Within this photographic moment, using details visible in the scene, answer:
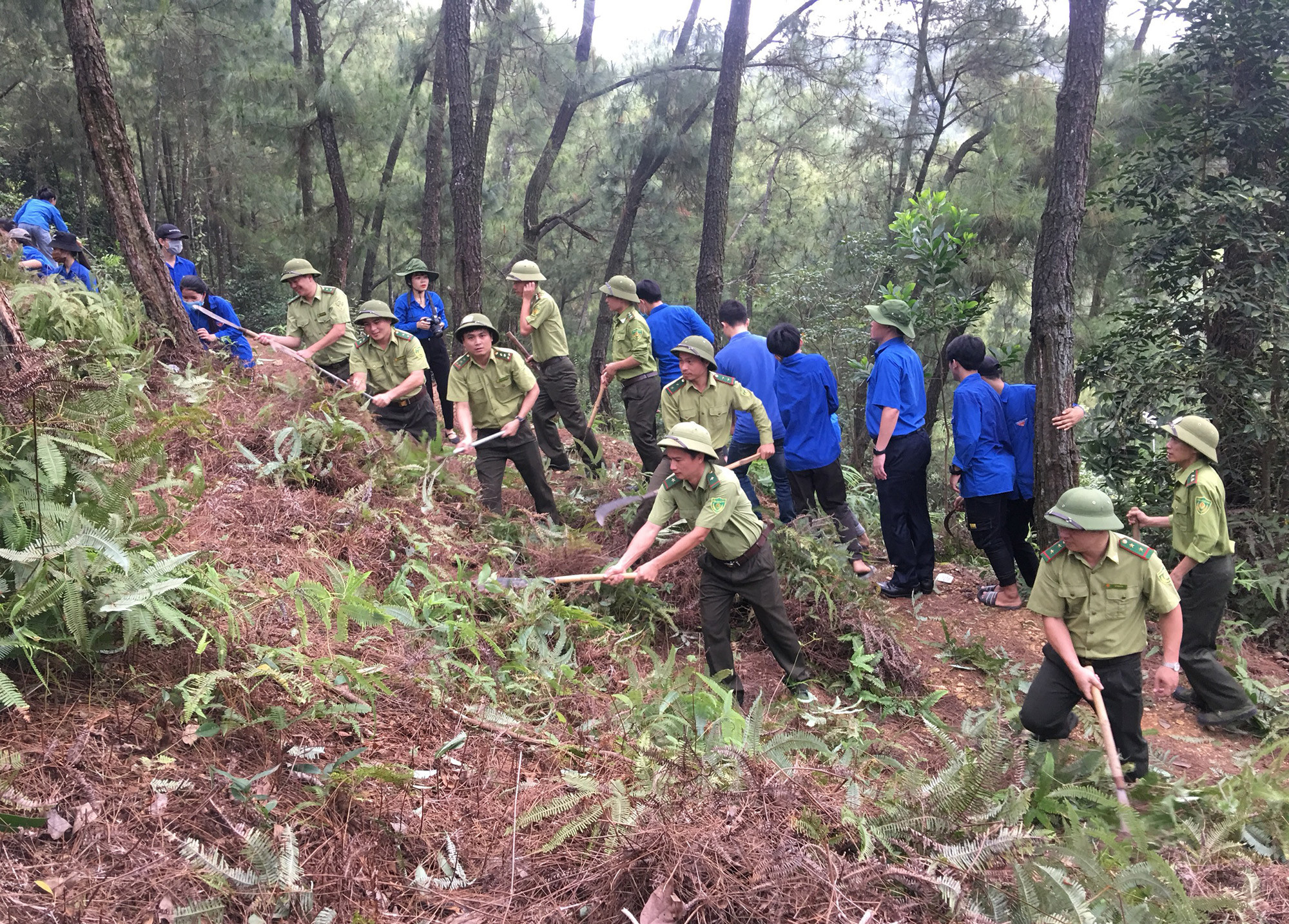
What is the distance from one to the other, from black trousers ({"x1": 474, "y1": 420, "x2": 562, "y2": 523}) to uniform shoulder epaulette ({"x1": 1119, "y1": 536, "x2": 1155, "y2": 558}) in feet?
13.9

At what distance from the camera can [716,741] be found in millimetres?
3414

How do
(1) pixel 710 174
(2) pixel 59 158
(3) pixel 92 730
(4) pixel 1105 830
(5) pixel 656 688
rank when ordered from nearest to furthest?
(3) pixel 92 730 → (4) pixel 1105 830 → (5) pixel 656 688 → (1) pixel 710 174 → (2) pixel 59 158

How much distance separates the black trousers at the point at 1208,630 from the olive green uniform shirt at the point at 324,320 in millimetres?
7061

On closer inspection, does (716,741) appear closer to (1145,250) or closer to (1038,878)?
(1038,878)

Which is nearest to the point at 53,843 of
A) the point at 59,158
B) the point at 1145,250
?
the point at 1145,250

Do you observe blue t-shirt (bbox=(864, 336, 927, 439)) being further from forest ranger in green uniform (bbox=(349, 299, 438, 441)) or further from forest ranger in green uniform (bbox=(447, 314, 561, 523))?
forest ranger in green uniform (bbox=(349, 299, 438, 441))

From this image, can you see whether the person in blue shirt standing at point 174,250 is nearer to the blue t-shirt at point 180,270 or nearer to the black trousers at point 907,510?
the blue t-shirt at point 180,270

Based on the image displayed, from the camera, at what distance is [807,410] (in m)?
6.70

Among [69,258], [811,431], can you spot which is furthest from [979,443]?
[69,258]

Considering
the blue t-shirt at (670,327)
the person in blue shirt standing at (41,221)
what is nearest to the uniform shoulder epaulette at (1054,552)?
the blue t-shirt at (670,327)

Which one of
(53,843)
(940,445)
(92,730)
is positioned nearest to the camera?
(53,843)

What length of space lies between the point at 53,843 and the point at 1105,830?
150 inches

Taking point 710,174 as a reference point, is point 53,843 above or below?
below

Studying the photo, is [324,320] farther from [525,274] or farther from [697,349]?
[697,349]
